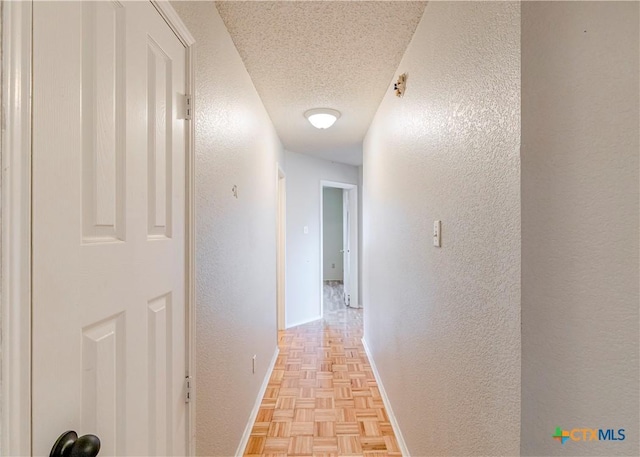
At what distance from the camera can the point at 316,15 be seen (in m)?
1.46

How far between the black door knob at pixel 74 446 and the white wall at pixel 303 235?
3.39m

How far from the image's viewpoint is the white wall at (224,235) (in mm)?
1238

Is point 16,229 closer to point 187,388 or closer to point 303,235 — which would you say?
point 187,388

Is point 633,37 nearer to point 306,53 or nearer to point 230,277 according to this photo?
point 306,53

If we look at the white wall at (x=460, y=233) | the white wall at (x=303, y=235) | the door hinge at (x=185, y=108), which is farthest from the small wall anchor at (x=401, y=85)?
the white wall at (x=303, y=235)

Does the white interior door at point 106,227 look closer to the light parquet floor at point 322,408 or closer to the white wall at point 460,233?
the white wall at point 460,233

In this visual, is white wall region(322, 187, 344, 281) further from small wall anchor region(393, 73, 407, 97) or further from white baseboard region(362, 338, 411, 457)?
small wall anchor region(393, 73, 407, 97)

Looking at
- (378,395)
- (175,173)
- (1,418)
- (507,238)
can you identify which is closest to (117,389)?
(1,418)

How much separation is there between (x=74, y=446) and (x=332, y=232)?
7.20 metres

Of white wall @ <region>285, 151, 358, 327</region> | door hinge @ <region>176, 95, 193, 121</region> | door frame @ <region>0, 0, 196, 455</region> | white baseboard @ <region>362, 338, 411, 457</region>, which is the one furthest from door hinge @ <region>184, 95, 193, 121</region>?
white wall @ <region>285, 151, 358, 327</region>

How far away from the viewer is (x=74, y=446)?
1.89 feet

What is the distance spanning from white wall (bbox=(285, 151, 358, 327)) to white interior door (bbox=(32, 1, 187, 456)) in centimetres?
302

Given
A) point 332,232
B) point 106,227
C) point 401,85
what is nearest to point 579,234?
Answer: point 106,227

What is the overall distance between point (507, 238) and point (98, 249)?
3.16 feet
